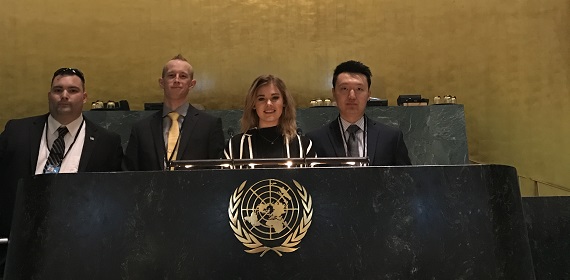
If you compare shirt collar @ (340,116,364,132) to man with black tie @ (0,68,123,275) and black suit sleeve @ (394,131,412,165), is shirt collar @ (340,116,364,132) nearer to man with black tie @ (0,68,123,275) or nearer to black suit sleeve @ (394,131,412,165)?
black suit sleeve @ (394,131,412,165)

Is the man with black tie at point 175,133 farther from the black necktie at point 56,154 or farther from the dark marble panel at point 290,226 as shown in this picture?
the dark marble panel at point 290,226

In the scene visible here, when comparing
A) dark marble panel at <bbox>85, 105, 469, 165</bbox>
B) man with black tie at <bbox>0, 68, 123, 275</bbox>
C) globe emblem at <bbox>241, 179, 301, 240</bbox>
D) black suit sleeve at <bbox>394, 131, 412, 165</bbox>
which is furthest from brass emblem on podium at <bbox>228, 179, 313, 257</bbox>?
dark marble panel at <bbox>85, 105, 469, 165</bbox>

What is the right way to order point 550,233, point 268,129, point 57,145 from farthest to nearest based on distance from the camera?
point 550,233 < point 57,145 < point 268,129

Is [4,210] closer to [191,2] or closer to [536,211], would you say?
[536,211]

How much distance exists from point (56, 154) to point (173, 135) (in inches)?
23.1

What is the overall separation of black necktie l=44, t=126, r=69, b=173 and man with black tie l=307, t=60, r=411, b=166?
1.23 meters

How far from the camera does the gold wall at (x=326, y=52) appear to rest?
21.6ft

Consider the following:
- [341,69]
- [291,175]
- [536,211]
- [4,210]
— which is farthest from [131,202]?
[536,211]

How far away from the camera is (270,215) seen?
6.83 ft

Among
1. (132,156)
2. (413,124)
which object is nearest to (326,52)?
(413,124)

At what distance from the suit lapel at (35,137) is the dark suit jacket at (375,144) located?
1.36m

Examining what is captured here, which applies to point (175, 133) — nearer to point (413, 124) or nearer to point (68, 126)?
point (68, 126)

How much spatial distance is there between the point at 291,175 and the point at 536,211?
2.34m

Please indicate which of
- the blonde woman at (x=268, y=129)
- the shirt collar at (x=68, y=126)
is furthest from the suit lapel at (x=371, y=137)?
the shirt collar at (x=68, y=126)
